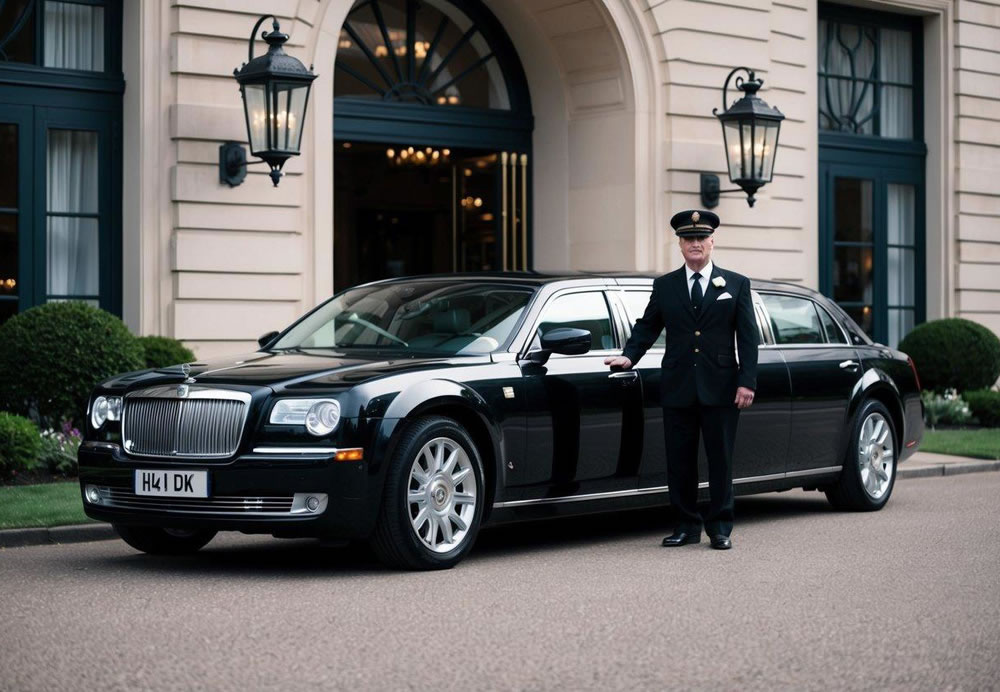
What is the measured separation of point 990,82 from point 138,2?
39.9ft

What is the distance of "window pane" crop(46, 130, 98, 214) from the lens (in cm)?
1456

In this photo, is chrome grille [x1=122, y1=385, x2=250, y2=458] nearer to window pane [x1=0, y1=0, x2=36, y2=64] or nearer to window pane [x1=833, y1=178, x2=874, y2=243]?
window pane [x1=0, y1=0, x2=36, y2=64]

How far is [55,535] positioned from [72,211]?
602 centimetres

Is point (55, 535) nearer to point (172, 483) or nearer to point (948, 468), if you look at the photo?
point (172, 483)

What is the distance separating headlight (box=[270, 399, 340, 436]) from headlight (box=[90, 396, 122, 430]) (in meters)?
0.96


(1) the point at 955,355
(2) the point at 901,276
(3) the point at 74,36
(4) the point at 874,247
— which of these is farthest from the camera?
(2) the point at 901,276

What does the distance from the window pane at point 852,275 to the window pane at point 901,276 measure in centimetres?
48

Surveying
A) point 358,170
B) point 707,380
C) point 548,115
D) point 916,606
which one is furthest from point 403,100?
point 916,606

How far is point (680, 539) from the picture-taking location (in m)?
8.92

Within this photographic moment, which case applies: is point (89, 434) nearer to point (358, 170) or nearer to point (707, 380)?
point (707, 380)

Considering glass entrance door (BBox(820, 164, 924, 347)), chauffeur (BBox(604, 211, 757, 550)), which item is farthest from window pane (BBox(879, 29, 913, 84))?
chauffeur (BBox(604, 211, 757, 550))

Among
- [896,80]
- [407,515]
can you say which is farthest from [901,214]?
[407,515]

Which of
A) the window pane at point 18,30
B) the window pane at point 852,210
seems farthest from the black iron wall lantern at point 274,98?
the window pane at point 852,210

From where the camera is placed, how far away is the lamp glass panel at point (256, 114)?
13.7 metres
